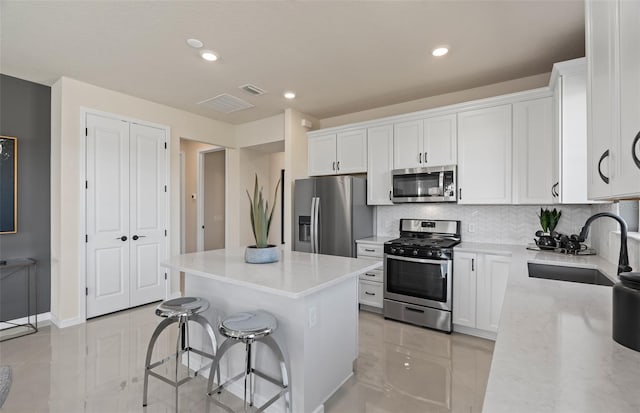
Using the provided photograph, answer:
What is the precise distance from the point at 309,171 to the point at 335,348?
2.93 meters

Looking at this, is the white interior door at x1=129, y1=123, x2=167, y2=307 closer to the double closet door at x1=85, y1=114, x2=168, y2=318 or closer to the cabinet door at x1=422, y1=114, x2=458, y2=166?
the double closet door at x1=85, y1=114, x2=168, y2=318

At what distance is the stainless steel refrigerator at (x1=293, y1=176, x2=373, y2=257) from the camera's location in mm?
3832

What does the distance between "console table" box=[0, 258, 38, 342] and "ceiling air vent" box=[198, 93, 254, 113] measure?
2726mm

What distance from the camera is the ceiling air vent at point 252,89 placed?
139 inches

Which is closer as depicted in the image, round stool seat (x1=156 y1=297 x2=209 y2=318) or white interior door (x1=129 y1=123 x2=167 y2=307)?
round stool seat (x1=156 y1=297 x2=209 y2=318)

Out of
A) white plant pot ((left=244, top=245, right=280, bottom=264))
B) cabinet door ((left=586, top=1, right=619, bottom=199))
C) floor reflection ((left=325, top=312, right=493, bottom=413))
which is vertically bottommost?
floor reflection ((left=325, top=312, right=493, bottom=413))

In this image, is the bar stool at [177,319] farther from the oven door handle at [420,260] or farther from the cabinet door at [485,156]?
the cabinet door at [485,156]

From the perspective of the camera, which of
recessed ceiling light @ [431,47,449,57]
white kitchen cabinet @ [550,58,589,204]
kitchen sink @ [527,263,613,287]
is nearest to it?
kitchen sink @ [527,263,613,287]

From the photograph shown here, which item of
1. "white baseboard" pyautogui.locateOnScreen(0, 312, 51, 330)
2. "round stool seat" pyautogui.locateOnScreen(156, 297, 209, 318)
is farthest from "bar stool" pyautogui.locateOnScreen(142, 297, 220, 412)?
"white baseboard" pyautogui.locateOnScreen(0, 312, 51, 330)

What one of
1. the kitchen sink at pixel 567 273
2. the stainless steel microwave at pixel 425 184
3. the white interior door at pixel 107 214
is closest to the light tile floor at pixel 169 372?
the white interior door at pixel 107 214

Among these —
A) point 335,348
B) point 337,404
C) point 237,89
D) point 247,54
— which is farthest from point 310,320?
point 237,89

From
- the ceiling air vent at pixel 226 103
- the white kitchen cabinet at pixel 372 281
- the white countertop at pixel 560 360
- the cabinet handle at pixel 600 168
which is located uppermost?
the ceiling air vent at pixel 226 103

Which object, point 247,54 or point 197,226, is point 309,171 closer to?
point 247,54

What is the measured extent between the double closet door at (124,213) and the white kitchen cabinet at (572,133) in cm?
453
